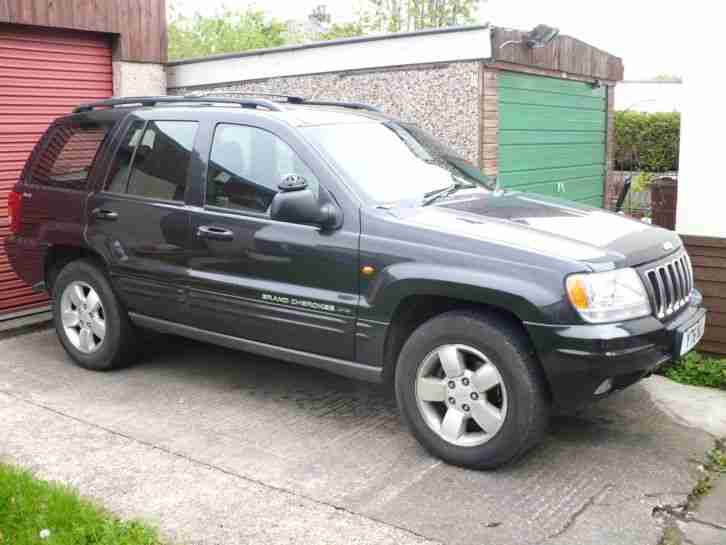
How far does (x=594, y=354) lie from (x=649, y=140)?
59.1 ft

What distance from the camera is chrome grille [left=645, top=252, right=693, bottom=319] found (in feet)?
14.1

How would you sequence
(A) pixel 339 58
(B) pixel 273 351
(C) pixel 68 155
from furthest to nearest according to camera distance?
(A) pixel 339 58 → (C) pixel 68 155 → (B) pixel 273 351

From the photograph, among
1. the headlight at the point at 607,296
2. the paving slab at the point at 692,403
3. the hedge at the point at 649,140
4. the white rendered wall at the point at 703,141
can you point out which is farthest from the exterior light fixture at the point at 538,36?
the hedge at the point at 649,140

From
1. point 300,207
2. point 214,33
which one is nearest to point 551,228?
point 300,207

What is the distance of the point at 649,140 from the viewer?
20531 millimetres

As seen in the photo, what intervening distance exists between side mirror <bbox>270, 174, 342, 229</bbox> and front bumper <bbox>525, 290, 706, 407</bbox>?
50.4 inches

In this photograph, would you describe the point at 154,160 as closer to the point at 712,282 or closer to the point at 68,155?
the point at 68,155

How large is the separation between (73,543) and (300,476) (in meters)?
1.21

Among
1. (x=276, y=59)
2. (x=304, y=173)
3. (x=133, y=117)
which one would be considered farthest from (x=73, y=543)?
(x=276, y=59)

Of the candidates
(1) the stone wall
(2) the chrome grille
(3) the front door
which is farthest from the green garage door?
(3) the front door

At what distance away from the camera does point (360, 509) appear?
393 cm

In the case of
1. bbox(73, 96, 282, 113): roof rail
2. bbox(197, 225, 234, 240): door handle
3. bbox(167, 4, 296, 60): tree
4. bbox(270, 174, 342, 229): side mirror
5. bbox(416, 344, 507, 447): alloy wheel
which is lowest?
bbox(416, 344, 507, 447): alloy wheel

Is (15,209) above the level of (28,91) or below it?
below

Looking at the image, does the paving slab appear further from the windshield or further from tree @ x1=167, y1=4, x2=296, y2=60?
tree @ x1=167, y1=4, x2=296, y2=60
